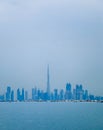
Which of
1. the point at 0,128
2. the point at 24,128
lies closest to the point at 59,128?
the point at 24,128

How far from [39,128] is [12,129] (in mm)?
6086

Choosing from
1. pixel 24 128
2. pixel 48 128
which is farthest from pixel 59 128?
pixel 24 128

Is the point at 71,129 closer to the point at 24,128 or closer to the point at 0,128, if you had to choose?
the point at 24,128

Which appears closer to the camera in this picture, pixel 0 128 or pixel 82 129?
pixel 82 129

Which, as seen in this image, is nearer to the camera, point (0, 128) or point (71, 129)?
point (71, 129)

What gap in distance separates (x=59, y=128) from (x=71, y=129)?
3305 mm

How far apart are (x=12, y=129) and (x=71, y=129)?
1324 cm

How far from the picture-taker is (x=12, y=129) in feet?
241

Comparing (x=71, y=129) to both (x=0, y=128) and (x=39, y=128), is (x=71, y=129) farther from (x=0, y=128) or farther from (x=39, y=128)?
(x=0, y=128)

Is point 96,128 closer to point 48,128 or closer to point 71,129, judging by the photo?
point 71,129

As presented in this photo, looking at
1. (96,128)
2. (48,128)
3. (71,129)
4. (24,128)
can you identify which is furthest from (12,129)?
(96,128)

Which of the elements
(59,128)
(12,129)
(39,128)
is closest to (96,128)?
(59,128)

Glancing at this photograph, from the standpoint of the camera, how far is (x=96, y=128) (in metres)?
73.4

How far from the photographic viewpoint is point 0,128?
76.7 metres
